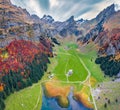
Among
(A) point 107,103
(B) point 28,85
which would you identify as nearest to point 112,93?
(A) point 107,103

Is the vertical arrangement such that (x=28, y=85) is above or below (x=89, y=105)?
above

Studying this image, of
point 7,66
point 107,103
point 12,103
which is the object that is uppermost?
point 7,66

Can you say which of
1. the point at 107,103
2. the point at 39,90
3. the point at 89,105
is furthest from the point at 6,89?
the point at 107,103

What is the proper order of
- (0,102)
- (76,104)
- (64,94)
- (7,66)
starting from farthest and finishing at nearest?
(7,66), (64,94), (76,104), (0,102)

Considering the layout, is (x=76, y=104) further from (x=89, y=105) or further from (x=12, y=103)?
(x=12, y=103)

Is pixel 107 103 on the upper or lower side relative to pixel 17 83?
lower

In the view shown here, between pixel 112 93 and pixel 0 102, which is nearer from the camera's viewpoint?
pixel 0 102

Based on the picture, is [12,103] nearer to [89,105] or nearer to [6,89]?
[6,89]

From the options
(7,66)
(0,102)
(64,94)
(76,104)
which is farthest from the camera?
(7,66)

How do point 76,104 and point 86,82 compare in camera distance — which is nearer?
point 76,104
